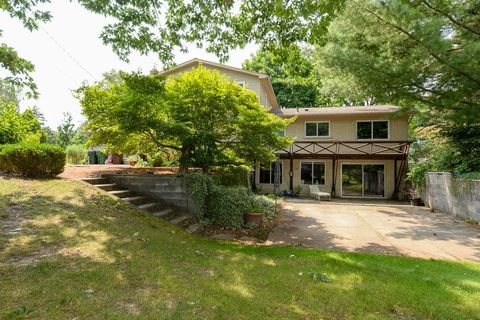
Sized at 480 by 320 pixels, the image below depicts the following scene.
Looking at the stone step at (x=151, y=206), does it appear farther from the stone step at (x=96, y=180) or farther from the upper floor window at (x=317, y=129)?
the upper floor window at (x=317, y=129)

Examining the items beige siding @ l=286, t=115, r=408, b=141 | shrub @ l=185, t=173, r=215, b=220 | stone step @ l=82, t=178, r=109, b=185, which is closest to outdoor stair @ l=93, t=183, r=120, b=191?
stone step @ l=82, t=178, r=109, b=185

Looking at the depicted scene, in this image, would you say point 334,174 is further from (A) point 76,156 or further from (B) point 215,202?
(A) point 76,156

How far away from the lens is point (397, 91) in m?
6.79

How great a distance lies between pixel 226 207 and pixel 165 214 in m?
1.88

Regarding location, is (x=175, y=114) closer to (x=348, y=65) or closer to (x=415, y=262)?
(x=348, y=65)

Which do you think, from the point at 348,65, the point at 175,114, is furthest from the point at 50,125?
the point at 348,65

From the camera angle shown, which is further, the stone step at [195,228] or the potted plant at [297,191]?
the potted plant at [297,191]

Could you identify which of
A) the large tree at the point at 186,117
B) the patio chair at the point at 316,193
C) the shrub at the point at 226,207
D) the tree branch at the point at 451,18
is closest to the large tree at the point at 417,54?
the tree branch at the point at 451,18

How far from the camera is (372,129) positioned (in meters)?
18.2

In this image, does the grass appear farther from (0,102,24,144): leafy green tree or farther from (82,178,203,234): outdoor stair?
(0,102,24,144): leafy green tree

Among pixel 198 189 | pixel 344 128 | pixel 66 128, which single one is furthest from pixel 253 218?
pixel 66 128

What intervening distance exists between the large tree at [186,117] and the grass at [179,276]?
2.81 meters

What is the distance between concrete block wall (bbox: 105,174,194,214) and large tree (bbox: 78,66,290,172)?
973 millimetres

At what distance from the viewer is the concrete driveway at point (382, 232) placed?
274 inches
